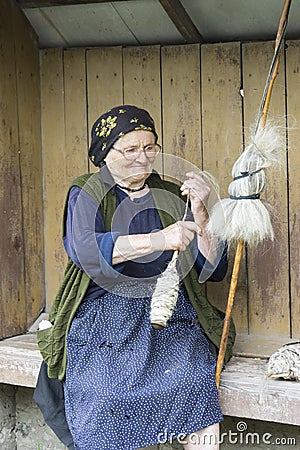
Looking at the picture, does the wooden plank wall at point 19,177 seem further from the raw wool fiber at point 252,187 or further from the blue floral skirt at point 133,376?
the raw wool fiber at point 252,187

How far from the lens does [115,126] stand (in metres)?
2.37

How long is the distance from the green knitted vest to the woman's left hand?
0.20 metres

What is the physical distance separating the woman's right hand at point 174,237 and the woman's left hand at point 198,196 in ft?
0.22

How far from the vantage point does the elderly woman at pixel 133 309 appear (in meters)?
2.15

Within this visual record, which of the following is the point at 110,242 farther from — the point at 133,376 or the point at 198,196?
the point at 133,376

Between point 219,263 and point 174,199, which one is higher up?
point 174,199

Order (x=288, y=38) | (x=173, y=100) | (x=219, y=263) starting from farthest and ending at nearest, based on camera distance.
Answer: (x=173, y=100), (x=288, y=38), (x=219, y=263)

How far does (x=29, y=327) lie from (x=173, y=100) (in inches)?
42.4

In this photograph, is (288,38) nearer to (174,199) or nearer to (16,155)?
(174,199)

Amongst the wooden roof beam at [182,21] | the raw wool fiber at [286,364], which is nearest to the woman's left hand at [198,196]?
the raw wool fiber at [286,364]

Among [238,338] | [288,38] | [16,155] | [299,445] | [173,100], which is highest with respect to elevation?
[288,38]

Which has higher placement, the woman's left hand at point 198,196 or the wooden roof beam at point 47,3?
the wooden roof beam at point 47,3

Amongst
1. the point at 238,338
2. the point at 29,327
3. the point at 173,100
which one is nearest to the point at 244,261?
the point at 238,338

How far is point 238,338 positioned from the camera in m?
2.83
